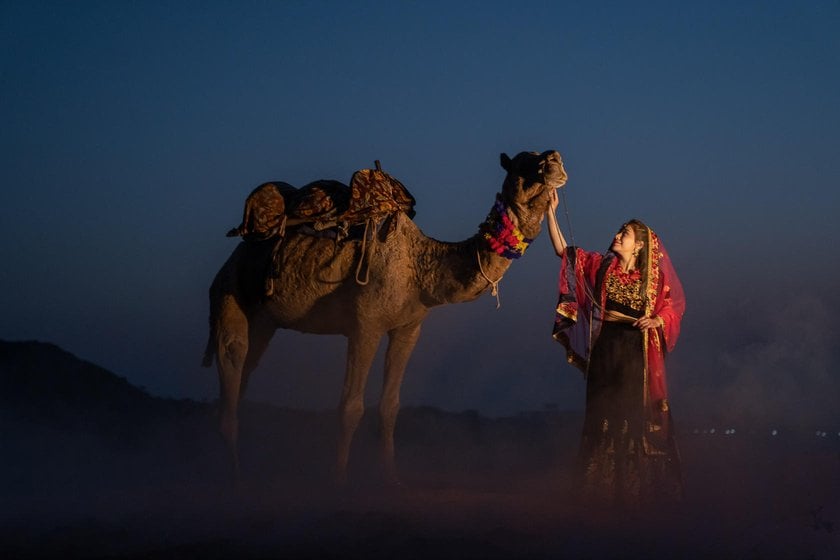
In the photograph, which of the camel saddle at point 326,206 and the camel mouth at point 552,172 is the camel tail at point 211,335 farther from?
the camel mouth at point 552,172

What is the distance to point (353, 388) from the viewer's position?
9156 millimetres

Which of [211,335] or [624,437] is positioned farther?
[211,335]

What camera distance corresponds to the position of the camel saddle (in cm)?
922

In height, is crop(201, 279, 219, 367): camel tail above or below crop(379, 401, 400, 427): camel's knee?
above

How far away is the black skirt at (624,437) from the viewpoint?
8352 mm

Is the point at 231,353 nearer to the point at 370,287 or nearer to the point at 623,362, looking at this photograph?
the point at 370,287

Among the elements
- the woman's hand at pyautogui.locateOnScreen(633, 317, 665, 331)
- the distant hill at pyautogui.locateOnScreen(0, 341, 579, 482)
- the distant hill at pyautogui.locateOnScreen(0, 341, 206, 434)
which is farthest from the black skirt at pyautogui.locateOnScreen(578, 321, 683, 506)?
the distant hill at pyautogui.locateOnScreen(0, 341, 206, 434)

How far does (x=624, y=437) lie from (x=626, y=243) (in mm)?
1594

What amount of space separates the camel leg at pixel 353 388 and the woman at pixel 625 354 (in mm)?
1693

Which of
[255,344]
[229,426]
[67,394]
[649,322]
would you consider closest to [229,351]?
[255,344]

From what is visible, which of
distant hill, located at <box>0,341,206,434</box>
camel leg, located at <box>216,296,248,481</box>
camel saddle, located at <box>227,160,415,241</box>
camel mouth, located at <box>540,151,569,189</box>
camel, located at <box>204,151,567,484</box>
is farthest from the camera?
distant hill, located at <box>0,341,206,434</box>

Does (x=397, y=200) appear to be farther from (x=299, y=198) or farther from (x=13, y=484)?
(x=13, y=484)

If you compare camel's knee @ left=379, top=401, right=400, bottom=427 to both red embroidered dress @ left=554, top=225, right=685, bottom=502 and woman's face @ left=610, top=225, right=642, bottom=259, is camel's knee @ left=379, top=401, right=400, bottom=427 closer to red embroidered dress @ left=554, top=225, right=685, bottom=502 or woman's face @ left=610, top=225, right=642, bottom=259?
red embroidered dress @ left=554, top=225, right=685, bottom=502

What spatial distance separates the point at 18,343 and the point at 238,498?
1258 cm
